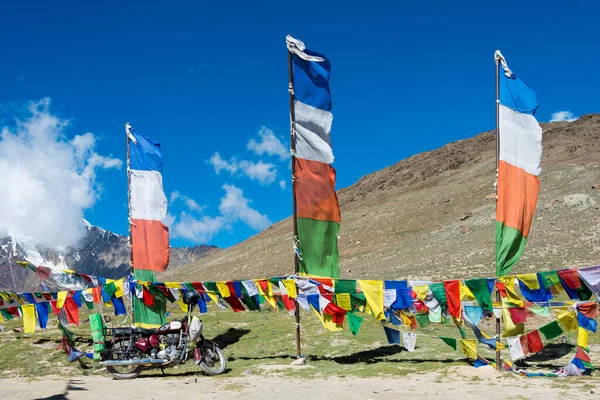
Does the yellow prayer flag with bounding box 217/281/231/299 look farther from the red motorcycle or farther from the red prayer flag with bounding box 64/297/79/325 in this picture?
the red prayer flag with bounding box 64/297/79/325

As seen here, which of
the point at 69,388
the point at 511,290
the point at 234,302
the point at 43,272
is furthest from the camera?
the point at 43,272

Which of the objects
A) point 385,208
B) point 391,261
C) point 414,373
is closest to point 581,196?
point 391,261

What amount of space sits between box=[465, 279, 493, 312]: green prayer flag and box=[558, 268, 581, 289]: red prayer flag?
1572 millimetres

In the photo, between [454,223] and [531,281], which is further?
[454,223]

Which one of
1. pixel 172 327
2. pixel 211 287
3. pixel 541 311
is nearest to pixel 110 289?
pixel 211 287

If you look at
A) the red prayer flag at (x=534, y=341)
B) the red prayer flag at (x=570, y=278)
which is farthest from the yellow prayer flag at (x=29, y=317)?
the red prayer flag at (x=570, y=278)

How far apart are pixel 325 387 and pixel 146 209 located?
9.33 m

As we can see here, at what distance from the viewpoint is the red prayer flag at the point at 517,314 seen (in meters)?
13.4

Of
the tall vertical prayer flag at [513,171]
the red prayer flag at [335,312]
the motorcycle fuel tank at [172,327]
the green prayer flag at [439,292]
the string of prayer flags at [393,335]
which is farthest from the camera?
the red prayer flag at [335,312]

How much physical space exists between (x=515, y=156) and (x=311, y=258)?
5.46 m

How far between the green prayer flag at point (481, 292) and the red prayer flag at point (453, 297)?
0.96 ft

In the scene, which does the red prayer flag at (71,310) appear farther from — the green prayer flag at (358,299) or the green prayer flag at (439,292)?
the green prayer flag at (439,292)

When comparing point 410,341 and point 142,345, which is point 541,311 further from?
point 142,345

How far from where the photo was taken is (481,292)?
14062mm
